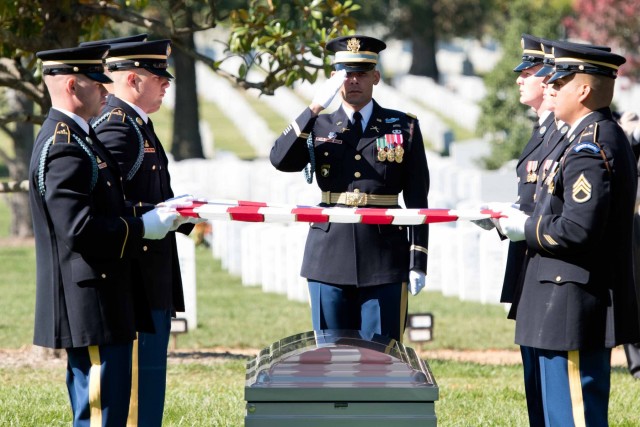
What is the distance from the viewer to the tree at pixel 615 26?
37219mm

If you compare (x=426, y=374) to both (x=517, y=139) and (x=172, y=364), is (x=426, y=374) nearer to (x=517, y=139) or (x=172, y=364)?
(x=172, y=364)

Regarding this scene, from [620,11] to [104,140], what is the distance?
33834mm

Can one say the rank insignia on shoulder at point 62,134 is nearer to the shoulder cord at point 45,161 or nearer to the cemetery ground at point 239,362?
the shoulder cord at point 45,161

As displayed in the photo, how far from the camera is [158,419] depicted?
19.9ft

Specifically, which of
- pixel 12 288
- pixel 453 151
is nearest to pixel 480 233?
pixel 12 288

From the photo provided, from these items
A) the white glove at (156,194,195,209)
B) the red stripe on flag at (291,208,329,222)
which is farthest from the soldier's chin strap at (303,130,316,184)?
the white glove at (156,194,195,209)

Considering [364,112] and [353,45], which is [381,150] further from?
[353,45]

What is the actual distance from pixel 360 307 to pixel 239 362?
317 centimetres

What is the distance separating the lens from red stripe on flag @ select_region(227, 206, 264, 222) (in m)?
5.69

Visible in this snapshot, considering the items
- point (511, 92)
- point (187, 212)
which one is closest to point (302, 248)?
point (187, 212)

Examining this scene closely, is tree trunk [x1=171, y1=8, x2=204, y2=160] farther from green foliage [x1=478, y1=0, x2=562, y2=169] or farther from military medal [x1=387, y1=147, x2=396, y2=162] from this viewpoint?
military medal [x1=387, y1=147, x2=396, y2=162]

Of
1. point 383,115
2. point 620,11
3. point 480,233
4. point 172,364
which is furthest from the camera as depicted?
point 620,11

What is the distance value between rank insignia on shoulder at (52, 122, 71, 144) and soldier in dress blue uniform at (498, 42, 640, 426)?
1.84 m

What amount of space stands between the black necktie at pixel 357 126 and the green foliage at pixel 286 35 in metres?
2.73
